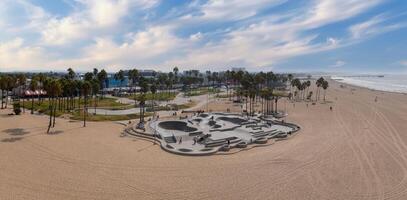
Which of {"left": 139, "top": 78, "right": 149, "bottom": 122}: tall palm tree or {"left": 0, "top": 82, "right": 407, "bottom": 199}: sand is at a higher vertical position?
{"left": 139, "top": 78, "right": 149, "bottom": 122}: tall palm tree

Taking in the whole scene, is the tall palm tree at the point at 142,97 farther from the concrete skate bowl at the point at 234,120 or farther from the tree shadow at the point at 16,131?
the tree shadow at the point at 16,131

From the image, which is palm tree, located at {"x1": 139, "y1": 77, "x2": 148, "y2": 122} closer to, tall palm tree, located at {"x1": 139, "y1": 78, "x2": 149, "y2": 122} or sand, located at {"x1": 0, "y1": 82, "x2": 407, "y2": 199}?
tall palm tree, located at {"x1": 139, "y1": 78, "x2": 149, "y2": 122}

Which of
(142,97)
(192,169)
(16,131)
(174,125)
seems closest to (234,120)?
(174,125)

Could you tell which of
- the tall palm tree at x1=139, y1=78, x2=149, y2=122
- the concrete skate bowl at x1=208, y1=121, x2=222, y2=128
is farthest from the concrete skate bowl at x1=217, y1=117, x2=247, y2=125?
the tall palm tree at x1=139, y1=78, x2=149, y2=122

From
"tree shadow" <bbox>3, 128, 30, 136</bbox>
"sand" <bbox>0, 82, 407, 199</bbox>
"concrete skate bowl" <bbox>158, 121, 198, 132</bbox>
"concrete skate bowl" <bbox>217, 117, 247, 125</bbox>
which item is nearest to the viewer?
"sand" <bbox>0, 82, 407, 199</bbox>

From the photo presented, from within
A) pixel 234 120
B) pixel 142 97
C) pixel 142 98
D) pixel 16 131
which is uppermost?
pixel 142 97

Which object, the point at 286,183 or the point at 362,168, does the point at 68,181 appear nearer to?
the point at 286,183

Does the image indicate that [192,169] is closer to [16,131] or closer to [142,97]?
[142,97]

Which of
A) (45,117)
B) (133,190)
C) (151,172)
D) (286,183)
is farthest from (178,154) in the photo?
(45,117)
